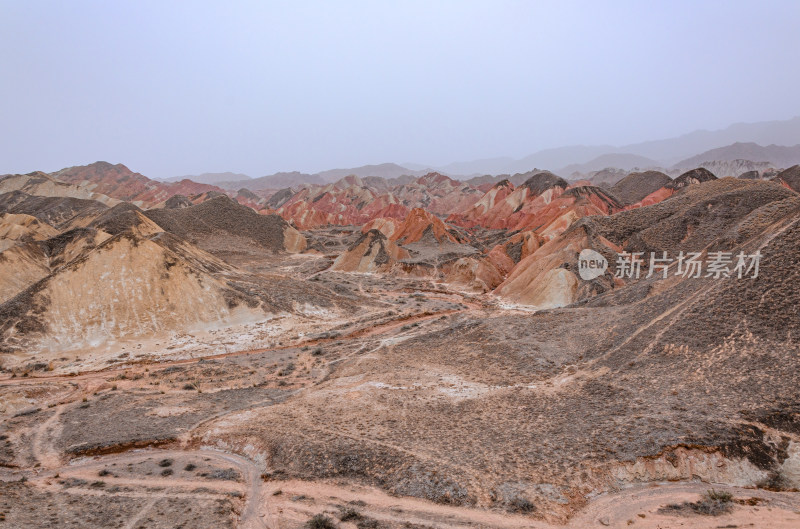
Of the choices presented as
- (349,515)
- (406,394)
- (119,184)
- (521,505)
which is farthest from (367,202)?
(521,505)

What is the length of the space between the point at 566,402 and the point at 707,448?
15.5 ft

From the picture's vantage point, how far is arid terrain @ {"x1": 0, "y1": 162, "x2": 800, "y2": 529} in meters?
11.0

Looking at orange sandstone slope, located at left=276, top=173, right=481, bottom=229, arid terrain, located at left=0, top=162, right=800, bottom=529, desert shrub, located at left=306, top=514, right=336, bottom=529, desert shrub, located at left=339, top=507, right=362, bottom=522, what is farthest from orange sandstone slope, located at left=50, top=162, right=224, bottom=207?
desert shrub, located at left=339, top=507, right=362, bottom=522

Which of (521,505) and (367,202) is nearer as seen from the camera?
(521,505)

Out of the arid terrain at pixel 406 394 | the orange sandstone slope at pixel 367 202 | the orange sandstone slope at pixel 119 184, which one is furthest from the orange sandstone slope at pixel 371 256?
the orange sandstone slope at pixel 119 184

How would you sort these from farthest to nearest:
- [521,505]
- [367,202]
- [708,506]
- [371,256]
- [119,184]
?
1. [119,184]
2. [367,202]
3. [371,256]
4. [521,505]
5. [708,506]

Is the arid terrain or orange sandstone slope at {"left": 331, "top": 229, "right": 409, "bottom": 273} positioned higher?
orange sandstone slope at {"left": 331, "top": 229, "right": 409, "bottom": 273}

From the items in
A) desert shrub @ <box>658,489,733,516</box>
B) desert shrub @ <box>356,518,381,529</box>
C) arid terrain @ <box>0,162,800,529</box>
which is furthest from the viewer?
arid terrain @ <box>0,162,800,529</box>

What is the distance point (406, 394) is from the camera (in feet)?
58.7

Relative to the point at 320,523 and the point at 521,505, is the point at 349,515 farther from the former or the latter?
the point at 521,505

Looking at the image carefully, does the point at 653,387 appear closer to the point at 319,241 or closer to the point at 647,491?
the point at 647,491

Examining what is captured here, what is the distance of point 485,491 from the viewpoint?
1124cm

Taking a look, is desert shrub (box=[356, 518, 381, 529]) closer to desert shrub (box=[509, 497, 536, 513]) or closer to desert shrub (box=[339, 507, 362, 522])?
desert shrub (box=[339, 507, 362, 522])

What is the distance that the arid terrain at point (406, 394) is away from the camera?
10992 millimetres
